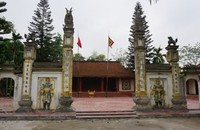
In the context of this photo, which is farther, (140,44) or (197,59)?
(197,59)

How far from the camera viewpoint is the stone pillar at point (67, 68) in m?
8.16

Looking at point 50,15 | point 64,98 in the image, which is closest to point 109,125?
point 64,98

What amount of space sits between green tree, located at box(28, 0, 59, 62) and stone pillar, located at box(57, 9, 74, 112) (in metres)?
16.5

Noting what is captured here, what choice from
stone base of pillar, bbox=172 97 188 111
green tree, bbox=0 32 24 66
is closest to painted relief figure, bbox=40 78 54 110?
stone base of pillar, bbox=172 97 188 111

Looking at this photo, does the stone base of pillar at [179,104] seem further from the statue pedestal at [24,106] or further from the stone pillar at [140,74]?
the statue pedestal at [24,106]

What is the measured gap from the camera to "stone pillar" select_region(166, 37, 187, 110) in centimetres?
866

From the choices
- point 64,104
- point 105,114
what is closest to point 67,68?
point 64,104

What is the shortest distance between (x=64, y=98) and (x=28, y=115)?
173 centimetres

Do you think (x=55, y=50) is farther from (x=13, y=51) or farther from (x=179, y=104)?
(x=179, y=104)

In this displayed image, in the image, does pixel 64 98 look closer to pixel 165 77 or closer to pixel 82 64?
pixel 165 77

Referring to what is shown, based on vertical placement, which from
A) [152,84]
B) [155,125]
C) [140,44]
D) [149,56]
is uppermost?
[149,56]

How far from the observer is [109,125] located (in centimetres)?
648

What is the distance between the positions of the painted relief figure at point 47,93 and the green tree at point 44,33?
54.3 ft

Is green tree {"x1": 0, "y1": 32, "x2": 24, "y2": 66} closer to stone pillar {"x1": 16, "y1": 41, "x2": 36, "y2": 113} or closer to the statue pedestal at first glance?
stone pillar {"x1": 16, "y1": 41, "x2": 36, "y2": 113}
